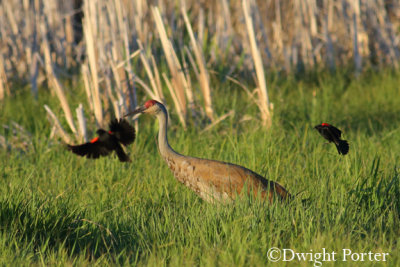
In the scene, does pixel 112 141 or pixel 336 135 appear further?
pixel 112 141

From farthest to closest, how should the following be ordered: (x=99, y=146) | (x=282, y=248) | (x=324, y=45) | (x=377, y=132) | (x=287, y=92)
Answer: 1. (x=324, y=45)
2. (x=287, y=92)
3. (x=377, y=132)
4. (x=99, y=146)
5. (x=282, y=248)

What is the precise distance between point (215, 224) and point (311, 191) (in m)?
0.96

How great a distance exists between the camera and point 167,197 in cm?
421

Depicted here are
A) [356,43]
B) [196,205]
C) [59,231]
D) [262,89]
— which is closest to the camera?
[59,231]

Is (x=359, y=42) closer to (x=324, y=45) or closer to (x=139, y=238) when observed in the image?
(x=324, y=45)

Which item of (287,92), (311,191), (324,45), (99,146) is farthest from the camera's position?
(324,45)

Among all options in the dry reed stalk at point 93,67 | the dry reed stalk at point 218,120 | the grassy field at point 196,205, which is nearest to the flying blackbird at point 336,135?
the grassy field at point 196,205

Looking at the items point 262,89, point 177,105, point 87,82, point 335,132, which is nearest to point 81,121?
point 87,82

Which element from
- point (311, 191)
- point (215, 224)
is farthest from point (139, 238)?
point (311, 191)

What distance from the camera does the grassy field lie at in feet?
10.5

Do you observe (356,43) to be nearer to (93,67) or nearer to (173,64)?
(173,64)

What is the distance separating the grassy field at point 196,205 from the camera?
10.5ft

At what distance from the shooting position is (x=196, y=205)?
13.3 feet

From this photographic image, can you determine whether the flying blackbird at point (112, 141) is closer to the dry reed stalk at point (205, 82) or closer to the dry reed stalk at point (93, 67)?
the dry reed stalk at point (93, 67)
